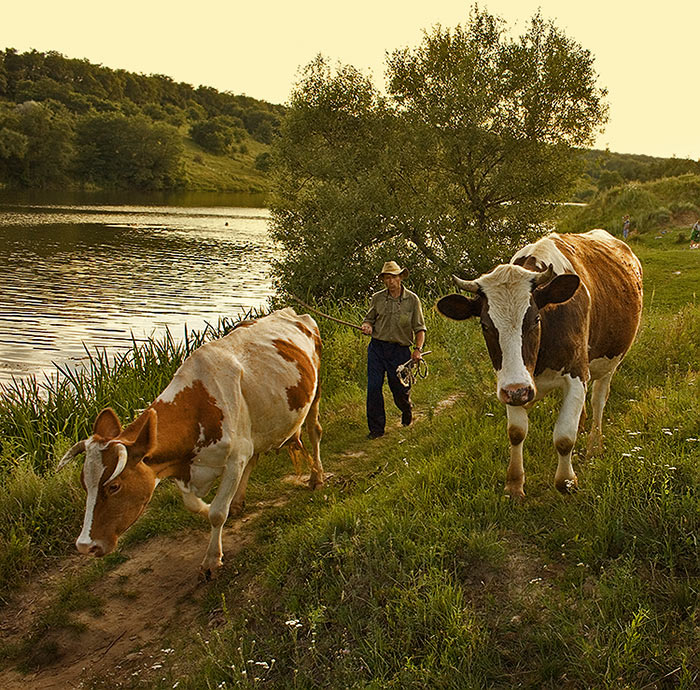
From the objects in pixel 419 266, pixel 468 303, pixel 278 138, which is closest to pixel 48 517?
pixel 468 303

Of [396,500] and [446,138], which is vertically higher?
[446,138]

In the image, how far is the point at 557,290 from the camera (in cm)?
516

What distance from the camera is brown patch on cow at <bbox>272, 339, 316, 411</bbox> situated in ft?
22.4

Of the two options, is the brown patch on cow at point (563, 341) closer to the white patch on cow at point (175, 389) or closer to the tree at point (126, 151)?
the white patch on cow at point (175, 389)

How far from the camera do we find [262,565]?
230 inches

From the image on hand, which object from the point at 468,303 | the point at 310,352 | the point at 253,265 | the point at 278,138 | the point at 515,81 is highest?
the point at 515,81

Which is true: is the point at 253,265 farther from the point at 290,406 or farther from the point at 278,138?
the point at 290,406

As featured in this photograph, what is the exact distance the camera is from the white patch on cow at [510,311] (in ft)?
16.2

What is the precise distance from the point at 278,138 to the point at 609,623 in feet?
89.2

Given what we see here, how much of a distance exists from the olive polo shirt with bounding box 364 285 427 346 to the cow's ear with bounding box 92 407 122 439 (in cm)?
477

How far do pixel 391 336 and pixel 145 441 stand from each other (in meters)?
4.93

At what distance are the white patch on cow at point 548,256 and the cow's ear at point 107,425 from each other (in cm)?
360

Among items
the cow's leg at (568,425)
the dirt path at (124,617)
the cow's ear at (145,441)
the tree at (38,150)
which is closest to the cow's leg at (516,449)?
the cow's leg at (568,425)

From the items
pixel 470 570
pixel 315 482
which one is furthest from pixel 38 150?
pixel 470 570
